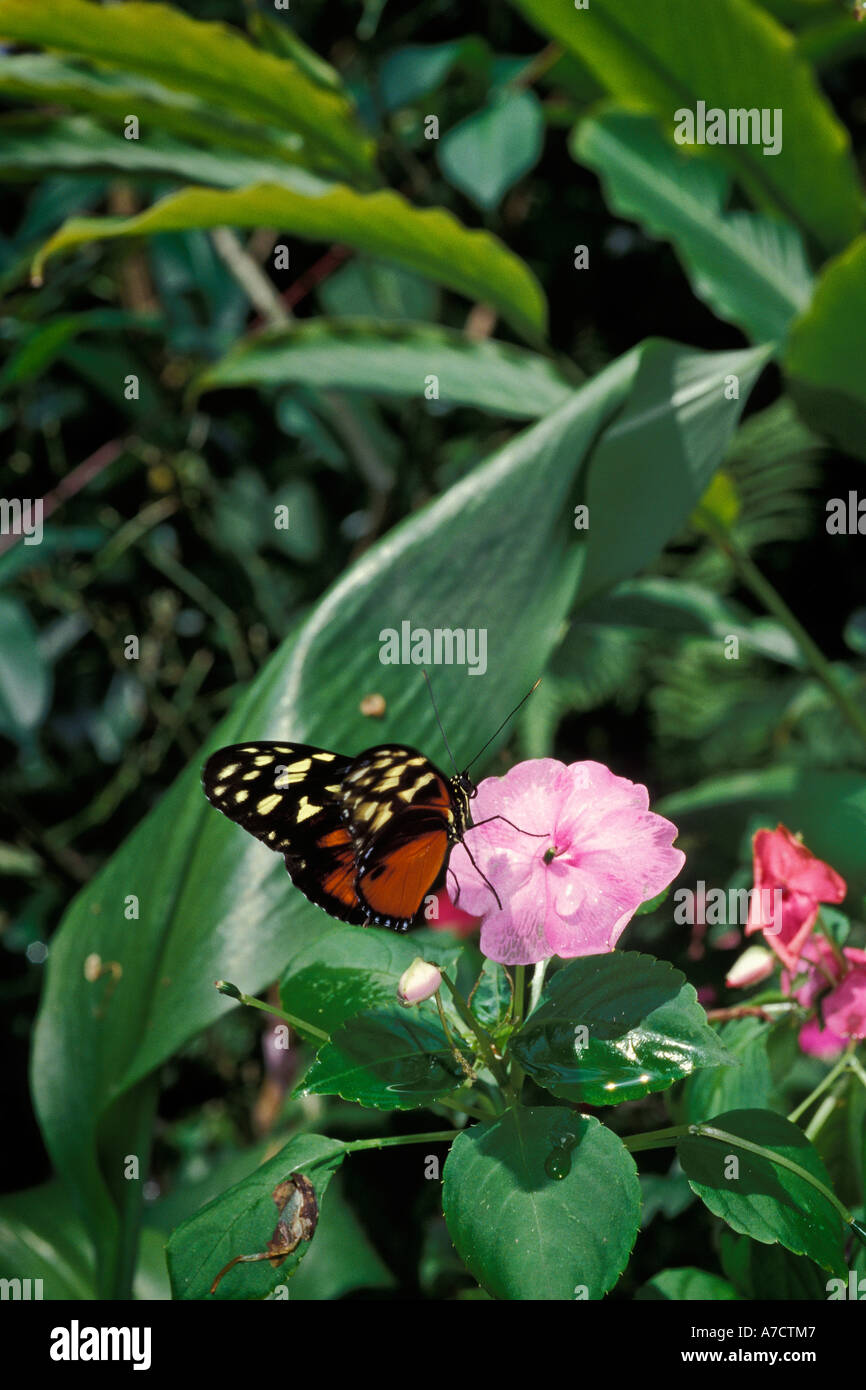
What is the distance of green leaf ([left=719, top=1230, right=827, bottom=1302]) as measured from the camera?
30cm

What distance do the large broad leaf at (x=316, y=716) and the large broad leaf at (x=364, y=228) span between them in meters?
0.20

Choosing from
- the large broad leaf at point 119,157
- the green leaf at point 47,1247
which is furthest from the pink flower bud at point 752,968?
the large broad leaf at point 119,157

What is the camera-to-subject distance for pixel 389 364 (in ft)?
2.29

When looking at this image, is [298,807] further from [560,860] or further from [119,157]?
[119,157]

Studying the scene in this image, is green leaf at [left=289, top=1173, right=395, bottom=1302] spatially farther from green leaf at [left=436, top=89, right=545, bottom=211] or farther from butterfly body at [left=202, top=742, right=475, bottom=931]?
green leaf at [left=436, top=89, right=545, bottom=211]

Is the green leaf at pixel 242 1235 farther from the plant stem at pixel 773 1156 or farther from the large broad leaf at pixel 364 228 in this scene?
the large broad leaf at pixel 364 228

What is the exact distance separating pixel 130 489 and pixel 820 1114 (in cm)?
111

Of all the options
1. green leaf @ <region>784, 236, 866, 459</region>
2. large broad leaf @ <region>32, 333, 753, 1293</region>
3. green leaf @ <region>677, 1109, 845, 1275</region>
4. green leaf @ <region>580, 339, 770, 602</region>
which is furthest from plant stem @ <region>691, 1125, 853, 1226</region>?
green leaf @ <region>784, 236, 866, 459</region>

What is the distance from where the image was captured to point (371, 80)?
0.96m

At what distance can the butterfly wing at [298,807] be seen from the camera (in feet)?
0.90

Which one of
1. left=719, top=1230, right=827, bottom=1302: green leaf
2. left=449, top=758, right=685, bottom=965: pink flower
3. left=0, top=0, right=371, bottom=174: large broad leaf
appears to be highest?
left=0, top=0, right=371, bottom=174: large broad leaf

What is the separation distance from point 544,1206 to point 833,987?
0.37ft
